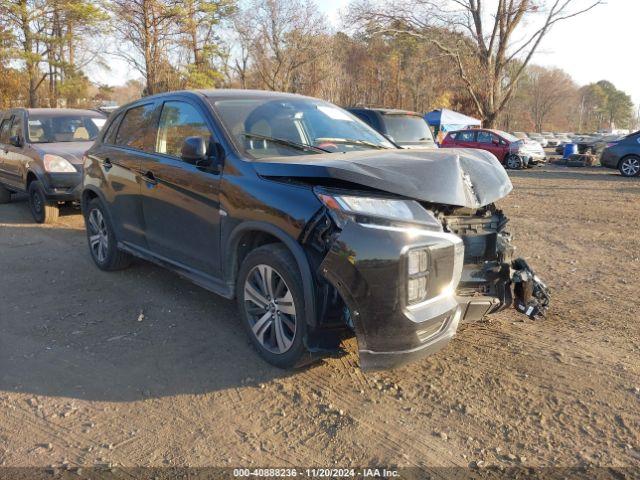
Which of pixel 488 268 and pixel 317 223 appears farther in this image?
pixel 488 268

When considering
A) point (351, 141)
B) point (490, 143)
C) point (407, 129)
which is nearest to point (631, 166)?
point (490, 143)

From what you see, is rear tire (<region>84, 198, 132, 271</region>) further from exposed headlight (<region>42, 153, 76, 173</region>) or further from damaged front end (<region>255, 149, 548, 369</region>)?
damaged front end (<region>255, 149, 548, 369</region>)

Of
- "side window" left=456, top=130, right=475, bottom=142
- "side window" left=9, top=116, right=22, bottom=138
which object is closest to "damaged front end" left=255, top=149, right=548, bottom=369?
"side window" left=9, top=116, right=22, bottom=138

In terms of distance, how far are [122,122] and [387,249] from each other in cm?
378

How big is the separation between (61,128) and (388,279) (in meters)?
8.11

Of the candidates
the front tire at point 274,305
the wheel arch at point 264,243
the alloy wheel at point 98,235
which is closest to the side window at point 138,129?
the alloy wheel at point 98,235

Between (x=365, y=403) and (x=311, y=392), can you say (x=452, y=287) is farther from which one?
(x=311, y=392)

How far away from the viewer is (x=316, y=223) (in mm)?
3088

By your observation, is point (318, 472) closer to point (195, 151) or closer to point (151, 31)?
point (195, 151)

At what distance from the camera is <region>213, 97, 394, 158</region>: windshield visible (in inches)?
155

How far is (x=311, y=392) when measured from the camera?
10.9 ft

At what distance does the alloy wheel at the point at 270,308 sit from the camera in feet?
11.2

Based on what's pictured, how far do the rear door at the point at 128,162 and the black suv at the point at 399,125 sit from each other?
240 inches

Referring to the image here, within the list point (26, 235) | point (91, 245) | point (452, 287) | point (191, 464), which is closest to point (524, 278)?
point (452, 287)
